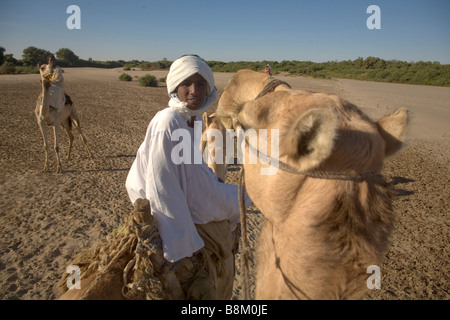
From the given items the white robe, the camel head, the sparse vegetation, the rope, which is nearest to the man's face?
the white robe

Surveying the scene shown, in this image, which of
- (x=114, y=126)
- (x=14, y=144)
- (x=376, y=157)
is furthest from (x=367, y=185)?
(x=114, y=126)

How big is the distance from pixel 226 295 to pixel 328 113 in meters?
1.60

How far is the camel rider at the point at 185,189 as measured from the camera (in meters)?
1.45

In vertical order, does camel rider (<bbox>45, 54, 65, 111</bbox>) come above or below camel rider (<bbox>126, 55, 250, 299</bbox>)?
above

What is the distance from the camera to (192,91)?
5.82ft

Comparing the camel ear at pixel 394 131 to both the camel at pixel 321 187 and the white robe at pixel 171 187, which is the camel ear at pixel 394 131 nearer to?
the camel at pixel 321 187

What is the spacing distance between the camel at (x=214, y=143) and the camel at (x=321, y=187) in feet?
3.04

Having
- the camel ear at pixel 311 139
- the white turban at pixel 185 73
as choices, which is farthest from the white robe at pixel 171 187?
the camel ear at pixel 311 139

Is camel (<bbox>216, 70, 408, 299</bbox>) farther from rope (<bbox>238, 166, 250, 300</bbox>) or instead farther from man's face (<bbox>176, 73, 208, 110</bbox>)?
man's face (<bbox>176, 73, 208, 110</bbox>)

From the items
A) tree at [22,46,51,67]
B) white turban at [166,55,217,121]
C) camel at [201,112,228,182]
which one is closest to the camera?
white turban at [166,55,217,121]

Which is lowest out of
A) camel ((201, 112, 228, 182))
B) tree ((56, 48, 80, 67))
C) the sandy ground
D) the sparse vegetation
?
the sandy ground

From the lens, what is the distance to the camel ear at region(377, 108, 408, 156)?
1.02 meters

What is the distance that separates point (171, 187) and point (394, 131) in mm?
1055

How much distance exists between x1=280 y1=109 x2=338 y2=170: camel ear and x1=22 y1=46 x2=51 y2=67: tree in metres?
54.3
